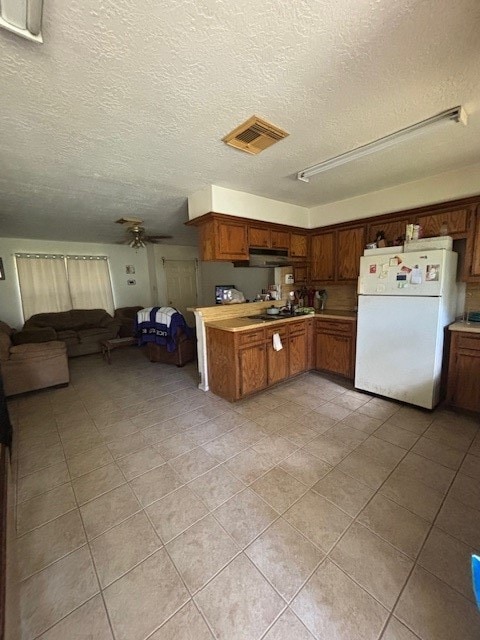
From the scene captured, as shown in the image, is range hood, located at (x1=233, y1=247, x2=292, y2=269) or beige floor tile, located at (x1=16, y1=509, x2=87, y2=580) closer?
beige floor tile, located at (x1=16, y1=509, x2=87, y2=580)

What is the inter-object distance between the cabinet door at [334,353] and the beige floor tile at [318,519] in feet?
6.81

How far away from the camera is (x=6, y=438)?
2061mm

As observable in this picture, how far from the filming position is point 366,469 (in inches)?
75.4

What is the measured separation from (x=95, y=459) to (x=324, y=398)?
7.87ft

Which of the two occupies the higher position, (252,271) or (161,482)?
(252,271)

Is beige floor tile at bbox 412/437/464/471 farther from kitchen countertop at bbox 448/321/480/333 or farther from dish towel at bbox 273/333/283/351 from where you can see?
dish towel at bbox 273/333/283/351

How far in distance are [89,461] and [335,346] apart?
10.0 feet

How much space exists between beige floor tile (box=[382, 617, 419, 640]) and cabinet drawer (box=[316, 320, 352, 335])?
107 inches

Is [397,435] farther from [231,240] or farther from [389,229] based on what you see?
[231,240]

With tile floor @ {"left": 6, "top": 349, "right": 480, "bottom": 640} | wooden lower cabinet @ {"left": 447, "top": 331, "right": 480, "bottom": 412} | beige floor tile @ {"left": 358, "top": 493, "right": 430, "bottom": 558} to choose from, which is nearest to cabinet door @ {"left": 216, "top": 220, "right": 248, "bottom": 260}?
tile floor @ {"left": 6, "top": 349, "right": 480, "bottom": 640}

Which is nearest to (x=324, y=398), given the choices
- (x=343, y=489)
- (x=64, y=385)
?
(x=343, y=489)

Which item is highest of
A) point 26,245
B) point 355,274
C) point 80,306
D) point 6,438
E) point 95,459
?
point 26,245

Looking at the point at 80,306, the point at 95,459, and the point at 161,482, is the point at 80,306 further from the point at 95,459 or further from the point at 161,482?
the point at 161,482

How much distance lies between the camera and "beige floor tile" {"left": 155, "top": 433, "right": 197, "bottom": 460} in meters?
2.17
